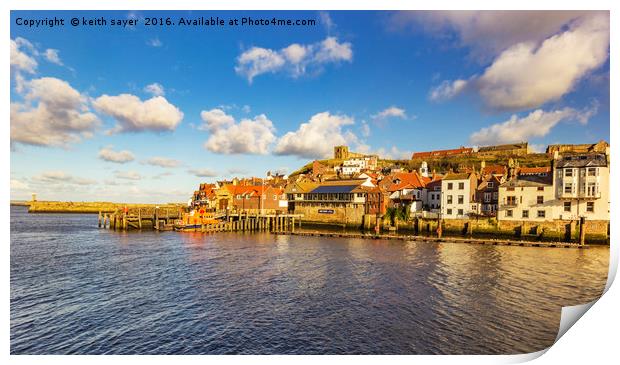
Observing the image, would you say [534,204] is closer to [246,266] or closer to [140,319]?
[246,266]

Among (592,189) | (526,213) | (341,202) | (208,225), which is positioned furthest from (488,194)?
(208,225)

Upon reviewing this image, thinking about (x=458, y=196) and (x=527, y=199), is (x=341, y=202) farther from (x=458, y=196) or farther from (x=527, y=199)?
(x=527, y=199)

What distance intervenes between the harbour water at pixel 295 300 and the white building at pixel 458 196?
10533 mm

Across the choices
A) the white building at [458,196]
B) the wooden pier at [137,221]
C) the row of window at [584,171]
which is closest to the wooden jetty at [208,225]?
the wooden pier at [137,221]

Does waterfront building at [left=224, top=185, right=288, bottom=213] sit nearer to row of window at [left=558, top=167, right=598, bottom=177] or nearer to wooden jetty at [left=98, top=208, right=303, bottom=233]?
wooden jetty at [left=98, top=208, right=303, bottom=233]

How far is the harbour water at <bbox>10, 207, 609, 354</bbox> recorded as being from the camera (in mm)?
10438

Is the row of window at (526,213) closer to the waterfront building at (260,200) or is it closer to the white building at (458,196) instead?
the white building at (458,196)

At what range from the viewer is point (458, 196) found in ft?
115

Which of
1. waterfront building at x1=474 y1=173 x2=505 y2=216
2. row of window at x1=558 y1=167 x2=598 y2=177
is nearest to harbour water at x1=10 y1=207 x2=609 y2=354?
row of window at x1=558 y1=167 x2=598 y2=177

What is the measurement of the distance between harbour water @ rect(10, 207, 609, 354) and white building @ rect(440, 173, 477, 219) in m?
10.5

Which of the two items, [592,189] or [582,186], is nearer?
[592,189]

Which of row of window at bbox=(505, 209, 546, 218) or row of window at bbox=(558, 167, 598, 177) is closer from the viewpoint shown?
row of window at bbox=(558, 167, 598, 177)

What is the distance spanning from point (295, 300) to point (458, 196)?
2588 centimetres

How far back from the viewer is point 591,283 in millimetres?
16312
